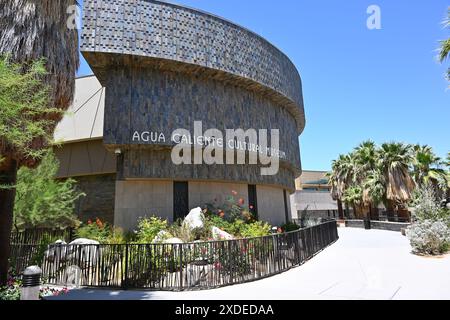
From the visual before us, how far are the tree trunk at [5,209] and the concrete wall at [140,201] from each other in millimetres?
7955

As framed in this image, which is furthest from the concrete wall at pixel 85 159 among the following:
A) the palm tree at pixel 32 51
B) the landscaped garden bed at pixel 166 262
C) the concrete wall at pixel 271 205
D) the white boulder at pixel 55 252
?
the concrete wall at pixel 271 205

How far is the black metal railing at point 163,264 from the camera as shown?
311 inches

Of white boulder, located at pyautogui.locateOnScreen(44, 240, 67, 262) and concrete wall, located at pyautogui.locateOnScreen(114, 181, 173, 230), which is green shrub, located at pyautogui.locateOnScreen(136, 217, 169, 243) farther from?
white boulder, located at pyautogui.locateOnScreen(44, 240, 67, 262)

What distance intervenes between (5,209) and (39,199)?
5.88 meters

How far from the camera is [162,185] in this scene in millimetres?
15500

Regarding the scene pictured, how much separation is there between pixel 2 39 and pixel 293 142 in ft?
64.2

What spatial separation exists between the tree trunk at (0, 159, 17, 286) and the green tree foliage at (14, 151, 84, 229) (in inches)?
179

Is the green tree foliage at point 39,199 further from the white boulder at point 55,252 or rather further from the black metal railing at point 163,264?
the black metal railing at point 163,264

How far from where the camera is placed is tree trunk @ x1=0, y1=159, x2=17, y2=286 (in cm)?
662

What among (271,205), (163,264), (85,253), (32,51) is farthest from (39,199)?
(271,205)

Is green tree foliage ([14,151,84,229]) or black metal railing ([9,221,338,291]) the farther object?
green tree foliage ([14,151,84,229])

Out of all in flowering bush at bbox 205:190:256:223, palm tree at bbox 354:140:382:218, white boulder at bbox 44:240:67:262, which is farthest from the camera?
palm tree at bbox 354:140:382:218

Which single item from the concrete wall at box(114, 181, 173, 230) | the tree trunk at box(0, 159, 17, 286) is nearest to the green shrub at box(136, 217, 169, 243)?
the concrete wall at box(114, 181, 173, 230)
